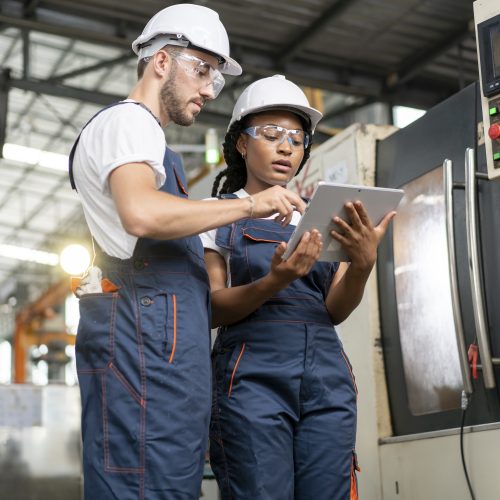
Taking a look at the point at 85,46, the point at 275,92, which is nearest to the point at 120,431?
the point at 275,92

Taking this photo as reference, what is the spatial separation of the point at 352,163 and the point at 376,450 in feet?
3.20

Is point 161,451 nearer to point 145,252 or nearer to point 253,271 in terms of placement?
point 145,252

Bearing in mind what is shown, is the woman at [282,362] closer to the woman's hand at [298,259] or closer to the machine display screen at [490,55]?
the woman's hand at [298,259]

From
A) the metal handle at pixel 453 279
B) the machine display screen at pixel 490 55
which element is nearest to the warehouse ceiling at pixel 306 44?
the metal handle at pixel 453 279

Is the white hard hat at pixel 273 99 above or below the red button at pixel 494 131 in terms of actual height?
above

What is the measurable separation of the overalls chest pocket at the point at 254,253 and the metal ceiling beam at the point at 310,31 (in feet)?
14.9

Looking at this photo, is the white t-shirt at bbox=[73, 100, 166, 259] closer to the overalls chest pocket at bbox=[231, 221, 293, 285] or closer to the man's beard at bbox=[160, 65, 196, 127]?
the man's beard at bbox=[160, 65, 196, 127]

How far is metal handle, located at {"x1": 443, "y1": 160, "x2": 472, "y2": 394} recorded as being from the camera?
2320 mm

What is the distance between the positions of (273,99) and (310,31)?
4.62 meters

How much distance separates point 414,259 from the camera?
272 centimetres

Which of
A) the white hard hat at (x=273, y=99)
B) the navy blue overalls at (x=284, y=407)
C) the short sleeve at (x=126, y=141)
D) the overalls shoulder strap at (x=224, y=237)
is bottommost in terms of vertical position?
the navy blue overalls at (x=284, y=407)

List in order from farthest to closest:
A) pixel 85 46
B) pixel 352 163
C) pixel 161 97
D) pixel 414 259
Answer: pixel 85 46 < pixel 352 163 < pixel 414 259 < pixel 161 97

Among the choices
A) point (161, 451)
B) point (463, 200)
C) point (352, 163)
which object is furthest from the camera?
point (352, 163)

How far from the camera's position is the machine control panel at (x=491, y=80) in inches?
85.6
